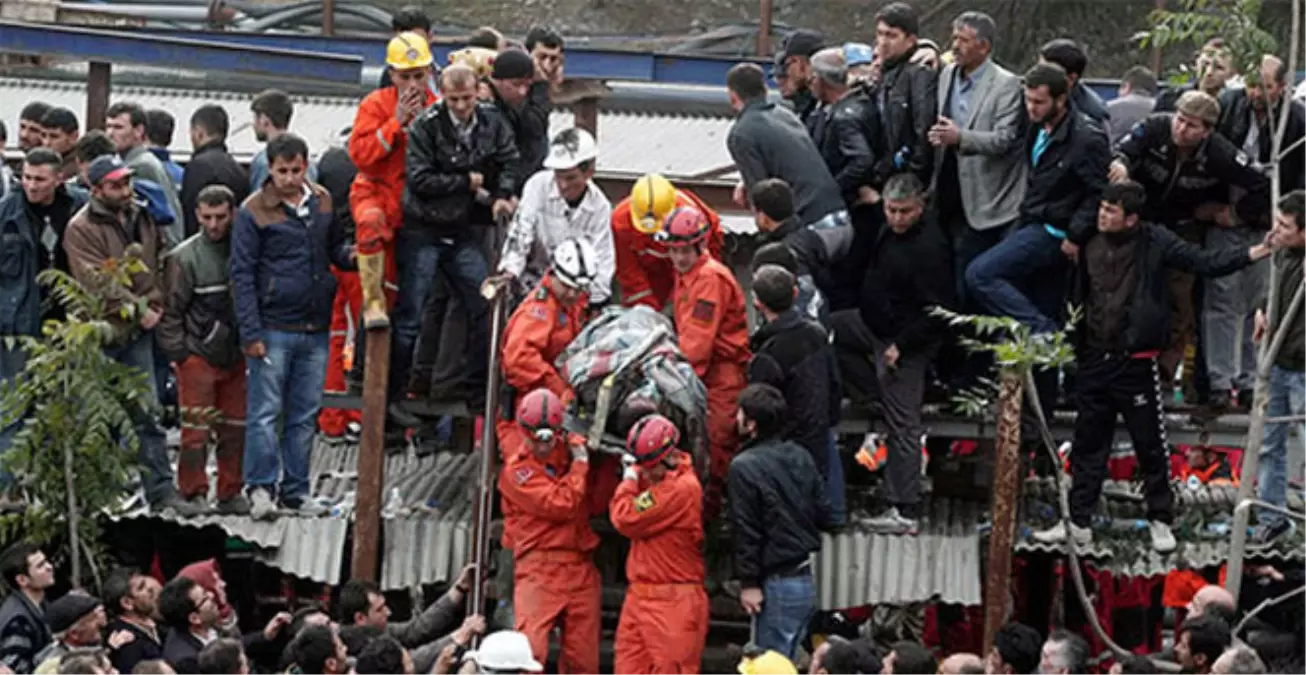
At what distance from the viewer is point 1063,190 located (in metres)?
14.5

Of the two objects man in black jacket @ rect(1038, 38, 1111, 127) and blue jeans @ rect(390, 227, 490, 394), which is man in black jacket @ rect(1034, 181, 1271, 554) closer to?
man in black jacket @ rect(1038, 38, 1111, 127)

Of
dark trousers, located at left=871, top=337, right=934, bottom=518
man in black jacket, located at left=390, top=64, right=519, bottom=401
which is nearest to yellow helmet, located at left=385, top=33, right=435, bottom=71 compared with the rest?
man in black jacket, located at left=390, top=64, right=519, bottom=401

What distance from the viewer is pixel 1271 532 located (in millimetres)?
14828

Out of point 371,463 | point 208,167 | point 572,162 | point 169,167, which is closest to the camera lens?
point 572,162

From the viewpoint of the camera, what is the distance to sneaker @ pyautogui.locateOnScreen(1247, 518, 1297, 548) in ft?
48.5

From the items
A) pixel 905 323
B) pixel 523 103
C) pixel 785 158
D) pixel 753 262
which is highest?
pixel 523 103

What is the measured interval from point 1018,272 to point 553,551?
3.25 m

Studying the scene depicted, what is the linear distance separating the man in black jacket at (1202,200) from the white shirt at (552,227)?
115 inches

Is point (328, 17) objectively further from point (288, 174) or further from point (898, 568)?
point (898, 568)

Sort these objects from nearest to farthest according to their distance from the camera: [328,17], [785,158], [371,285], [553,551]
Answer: [553,551] < [371,285] < [785,158] < [328,17]

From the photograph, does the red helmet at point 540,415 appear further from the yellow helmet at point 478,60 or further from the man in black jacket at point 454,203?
the yellow helmet at point 478,60

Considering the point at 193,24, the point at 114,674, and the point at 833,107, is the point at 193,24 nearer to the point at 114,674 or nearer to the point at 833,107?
the point at 833,107

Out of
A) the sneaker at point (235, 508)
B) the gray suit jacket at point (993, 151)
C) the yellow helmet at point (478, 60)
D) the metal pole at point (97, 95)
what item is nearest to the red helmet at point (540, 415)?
the sneaker at point (235, 508)

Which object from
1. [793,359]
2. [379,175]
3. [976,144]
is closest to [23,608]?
[379,175]
